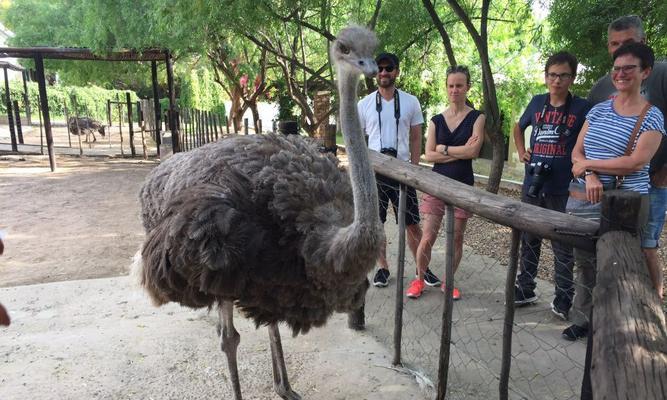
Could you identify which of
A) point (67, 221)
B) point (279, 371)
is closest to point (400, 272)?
point (279, 371)

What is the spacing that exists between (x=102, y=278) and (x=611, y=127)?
13.2ft

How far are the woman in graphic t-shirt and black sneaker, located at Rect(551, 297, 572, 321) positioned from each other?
0.74m

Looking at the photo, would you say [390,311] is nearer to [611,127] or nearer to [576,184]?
[576,184]

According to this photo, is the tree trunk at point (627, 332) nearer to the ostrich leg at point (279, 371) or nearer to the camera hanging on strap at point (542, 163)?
the ostrich leg at point (279, 371)

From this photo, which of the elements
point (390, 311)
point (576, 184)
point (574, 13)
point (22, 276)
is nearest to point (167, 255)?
point (390, 311)

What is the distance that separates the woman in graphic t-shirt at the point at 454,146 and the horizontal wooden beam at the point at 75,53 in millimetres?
8501

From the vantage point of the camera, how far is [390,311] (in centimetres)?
392

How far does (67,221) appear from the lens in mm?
7078

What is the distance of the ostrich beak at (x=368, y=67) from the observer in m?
2.00

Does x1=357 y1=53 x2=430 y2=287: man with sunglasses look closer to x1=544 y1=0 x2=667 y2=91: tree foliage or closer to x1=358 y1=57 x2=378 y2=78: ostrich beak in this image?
x1=358 y1=57 x2=378 y2=78: ostrich beak

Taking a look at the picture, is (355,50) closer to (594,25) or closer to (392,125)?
(392,125)

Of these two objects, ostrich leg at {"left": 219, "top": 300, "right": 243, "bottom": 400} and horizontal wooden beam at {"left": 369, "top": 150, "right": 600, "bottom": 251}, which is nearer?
horizontal wooden beam at {"left": 369, "top": 150, "right": 600, "bottom": 251}

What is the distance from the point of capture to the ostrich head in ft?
6.76

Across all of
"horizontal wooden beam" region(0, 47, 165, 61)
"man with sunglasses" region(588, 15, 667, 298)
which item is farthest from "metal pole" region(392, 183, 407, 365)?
"horizontal wooden beam" region(0, 47, 165, 61)
